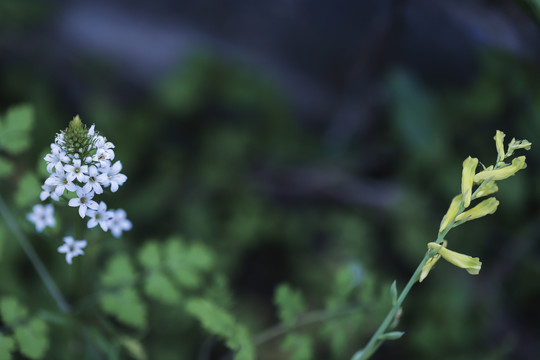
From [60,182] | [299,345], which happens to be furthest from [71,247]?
[299,345]

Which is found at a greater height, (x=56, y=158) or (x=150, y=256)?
(x=150, y=256)

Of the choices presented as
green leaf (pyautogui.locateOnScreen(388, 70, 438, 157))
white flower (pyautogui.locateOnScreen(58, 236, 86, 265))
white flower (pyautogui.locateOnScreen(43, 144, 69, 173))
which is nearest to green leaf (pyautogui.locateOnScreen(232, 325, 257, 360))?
white flower (pyautogui.locateOnScreen(58, 236, 86, 265))

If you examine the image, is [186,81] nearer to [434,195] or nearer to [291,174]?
[291,174]

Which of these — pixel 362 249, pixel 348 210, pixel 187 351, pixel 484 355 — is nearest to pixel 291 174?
pixel 348 210

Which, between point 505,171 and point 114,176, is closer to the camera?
Answer: point 505,171

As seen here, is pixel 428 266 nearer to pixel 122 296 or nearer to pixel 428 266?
pixel 428 266

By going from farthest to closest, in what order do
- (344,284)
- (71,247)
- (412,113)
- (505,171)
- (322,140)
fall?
1. (322,140)
2. (412,113)
3. (344,284)
4. (71,247)
5. (505,171)

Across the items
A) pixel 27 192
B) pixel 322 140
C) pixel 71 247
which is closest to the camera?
pixel 71 247

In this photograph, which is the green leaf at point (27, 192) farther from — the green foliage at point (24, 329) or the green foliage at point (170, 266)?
the green foliage at point (170, 266)

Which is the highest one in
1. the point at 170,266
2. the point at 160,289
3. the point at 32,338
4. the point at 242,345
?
the point at 170,266
